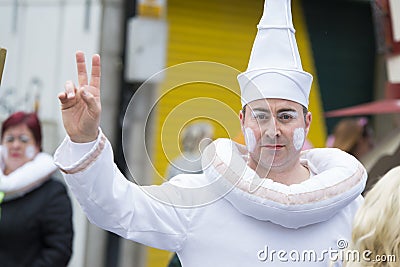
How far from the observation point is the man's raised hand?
2441 mm

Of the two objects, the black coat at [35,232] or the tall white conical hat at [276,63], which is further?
the black coat at [35,232]

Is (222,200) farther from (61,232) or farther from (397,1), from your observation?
(397,1)

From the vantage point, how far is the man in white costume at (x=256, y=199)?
2670 mm

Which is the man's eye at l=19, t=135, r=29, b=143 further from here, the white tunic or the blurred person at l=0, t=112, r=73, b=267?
the white tunic

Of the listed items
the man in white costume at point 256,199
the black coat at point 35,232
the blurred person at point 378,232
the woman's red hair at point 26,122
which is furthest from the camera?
the woman's red hair at point 26,122

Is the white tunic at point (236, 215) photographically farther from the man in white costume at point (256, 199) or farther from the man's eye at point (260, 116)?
the man's eye at point (260, 116)

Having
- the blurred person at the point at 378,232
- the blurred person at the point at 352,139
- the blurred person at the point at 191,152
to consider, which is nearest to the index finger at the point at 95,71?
the blurred person at the point at 191,152

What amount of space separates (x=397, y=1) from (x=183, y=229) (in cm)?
293

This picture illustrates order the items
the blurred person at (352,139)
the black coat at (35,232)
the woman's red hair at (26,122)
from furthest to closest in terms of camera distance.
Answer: the blurred person at (352,139), the woman's red hair at (26,122), the black coat at (35,232)

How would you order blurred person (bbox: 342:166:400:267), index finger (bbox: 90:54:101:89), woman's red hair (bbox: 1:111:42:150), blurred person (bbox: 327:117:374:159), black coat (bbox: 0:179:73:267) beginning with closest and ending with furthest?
blurred person (bbox: 342:166:400:267) < index finger (bbox: 90:54:101:89) < black coat (bbox: 0:179:73:267) < woman's red hair (bbox: 1:111:42:150) < blurred person (bbox: 327:117:374:159)

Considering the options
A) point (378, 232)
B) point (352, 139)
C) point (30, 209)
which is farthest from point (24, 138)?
point (378, 232)

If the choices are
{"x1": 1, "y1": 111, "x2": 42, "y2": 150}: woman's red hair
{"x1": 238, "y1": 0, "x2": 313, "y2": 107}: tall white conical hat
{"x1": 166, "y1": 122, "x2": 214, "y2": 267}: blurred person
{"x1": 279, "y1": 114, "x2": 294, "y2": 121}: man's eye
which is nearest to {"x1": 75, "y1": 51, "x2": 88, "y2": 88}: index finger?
{"x1": 166, "y1": 122, "x2": 214, "y2": 267}: blurred person

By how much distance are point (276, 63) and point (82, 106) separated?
2.54 feet

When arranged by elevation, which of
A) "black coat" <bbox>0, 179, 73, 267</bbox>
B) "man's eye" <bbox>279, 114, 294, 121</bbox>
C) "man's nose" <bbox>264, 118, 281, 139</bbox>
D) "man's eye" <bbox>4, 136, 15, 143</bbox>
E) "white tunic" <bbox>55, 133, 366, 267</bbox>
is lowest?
"black coat" <bbox>0, 179, 73, 267</bbox>
